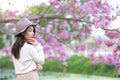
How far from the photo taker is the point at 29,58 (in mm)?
3193

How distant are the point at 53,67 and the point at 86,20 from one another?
6.83m

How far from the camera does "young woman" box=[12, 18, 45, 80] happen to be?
10.4 ft

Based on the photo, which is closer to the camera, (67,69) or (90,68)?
(90,68)

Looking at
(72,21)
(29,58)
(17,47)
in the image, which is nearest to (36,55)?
(29,58)

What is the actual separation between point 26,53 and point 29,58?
48 mm

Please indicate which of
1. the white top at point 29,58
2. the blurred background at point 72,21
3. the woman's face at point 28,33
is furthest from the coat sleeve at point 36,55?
the blurred background at point 72,21

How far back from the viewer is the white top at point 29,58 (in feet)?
10.4

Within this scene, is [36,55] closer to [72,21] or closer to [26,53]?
[26,53]

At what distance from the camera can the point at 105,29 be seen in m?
4.92

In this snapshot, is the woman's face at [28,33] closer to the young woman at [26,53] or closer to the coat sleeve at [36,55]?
the young woman at [26,53]

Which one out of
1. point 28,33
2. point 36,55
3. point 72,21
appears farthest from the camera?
point 72,21

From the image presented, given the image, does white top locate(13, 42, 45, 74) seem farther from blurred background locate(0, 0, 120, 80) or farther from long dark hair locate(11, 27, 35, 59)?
blurred background locate(0, 0, 120, 80)

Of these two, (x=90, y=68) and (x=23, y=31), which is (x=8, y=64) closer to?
(x=90, y=68)

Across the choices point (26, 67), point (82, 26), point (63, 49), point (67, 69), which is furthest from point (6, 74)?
point (26, 67)
